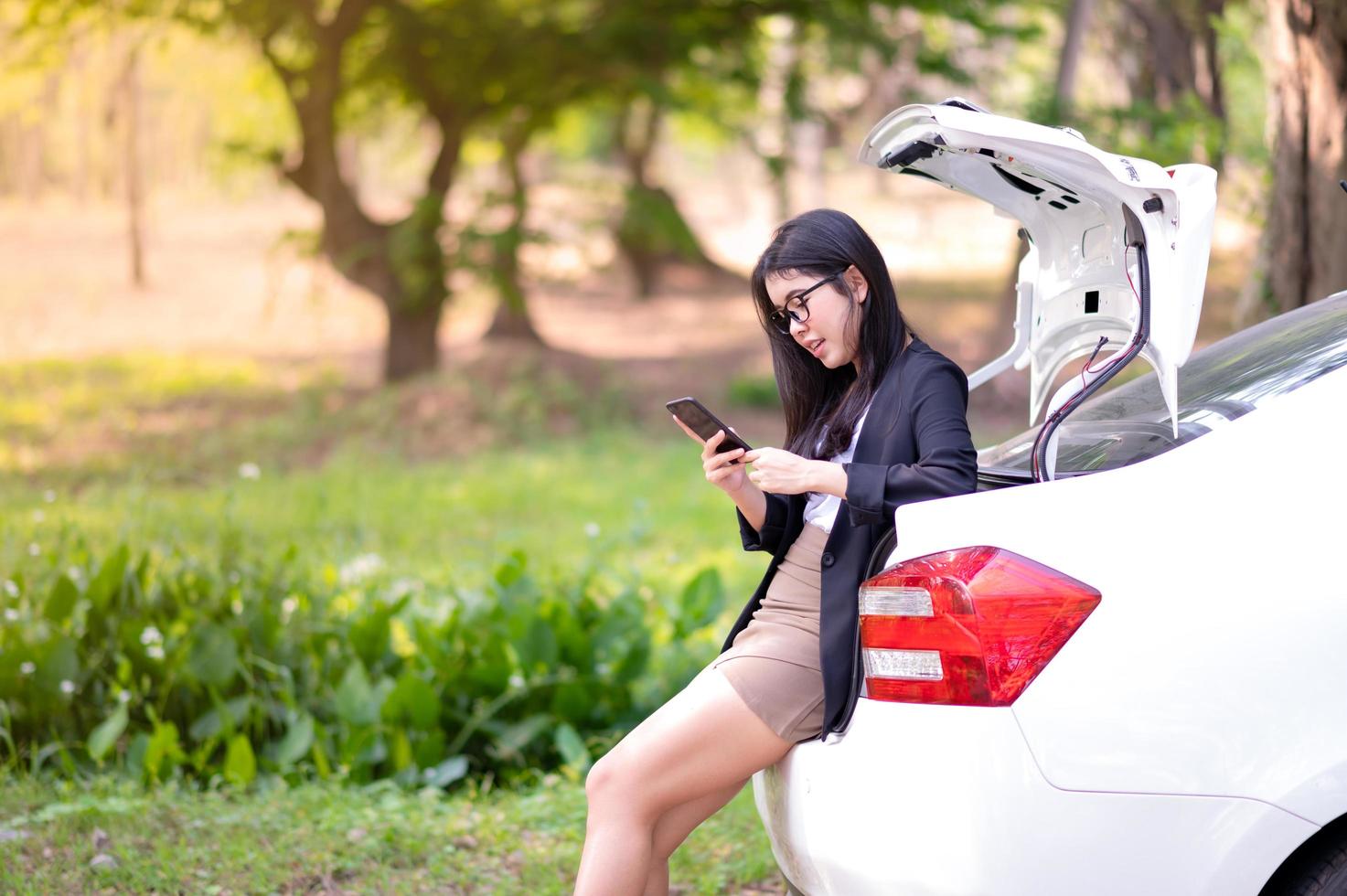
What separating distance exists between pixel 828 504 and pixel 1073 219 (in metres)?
0.90

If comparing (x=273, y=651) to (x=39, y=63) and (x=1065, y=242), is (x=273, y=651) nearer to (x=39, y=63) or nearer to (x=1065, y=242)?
(x=1065, y=242)

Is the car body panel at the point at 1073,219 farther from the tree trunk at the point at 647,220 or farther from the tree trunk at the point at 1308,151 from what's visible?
the tree trunk at the point at 647,220

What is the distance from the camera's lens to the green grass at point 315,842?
365cm

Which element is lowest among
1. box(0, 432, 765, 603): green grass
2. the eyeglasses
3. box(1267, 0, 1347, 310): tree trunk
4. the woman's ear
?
box(0, 432, 765, 603): green grass

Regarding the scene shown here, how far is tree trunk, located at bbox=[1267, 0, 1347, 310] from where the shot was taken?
16.1 feet

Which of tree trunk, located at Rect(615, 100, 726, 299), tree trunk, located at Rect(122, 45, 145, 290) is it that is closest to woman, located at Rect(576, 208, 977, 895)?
tree trunk, located at Rect(615, 100, 726, 299)

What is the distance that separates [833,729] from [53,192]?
4327cm

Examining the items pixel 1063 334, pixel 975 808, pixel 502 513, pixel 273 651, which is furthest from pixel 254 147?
pixel 975 808

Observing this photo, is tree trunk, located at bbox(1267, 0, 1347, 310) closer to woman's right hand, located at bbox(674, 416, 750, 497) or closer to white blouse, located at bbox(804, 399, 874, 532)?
white blouse, located at bbox(804, 399, 874, 532)

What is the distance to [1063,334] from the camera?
3.20m

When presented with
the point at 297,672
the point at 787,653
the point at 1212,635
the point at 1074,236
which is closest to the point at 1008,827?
the point at 1212,635

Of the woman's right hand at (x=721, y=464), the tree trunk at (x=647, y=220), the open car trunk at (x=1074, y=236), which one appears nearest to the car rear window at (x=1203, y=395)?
the open car trunk at (x=1074, y=236)

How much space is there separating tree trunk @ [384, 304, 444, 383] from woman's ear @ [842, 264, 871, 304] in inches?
468

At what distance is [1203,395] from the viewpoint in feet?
9.20
